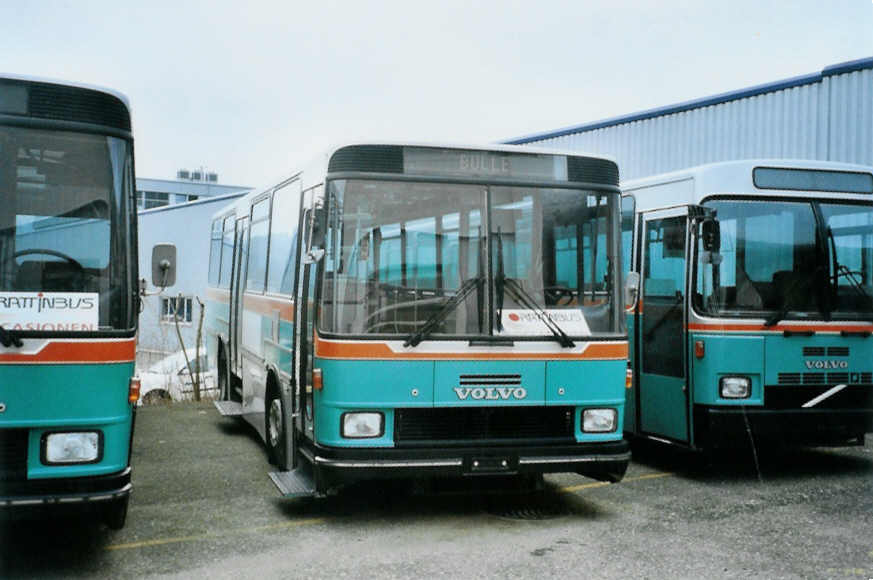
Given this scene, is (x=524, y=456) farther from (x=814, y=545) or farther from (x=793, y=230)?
(x=793, y=230)

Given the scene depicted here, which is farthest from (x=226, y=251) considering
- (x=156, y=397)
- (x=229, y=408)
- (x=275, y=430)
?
(x=156, y=397)

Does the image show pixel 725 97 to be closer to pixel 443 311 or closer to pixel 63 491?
pixel 443 311

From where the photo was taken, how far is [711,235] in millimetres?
8555

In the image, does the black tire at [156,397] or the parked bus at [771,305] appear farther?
the black tire at [156,397]

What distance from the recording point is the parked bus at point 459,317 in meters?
6.95

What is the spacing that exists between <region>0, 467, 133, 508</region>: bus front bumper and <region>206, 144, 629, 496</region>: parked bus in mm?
1636

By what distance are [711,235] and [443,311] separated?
2.82 metres

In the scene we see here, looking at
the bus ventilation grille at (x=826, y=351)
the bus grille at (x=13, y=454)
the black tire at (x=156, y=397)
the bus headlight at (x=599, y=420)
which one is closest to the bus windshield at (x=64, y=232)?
the bus grille at (x=13, y=454)

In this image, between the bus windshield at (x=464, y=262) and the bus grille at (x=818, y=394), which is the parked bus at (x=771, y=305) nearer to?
the bus grille at (x=818, y=394)

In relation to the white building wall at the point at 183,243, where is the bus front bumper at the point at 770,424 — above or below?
below

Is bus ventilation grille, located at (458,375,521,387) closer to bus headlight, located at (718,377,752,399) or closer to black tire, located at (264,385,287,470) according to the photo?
black tire, located at (264,385,287,470)

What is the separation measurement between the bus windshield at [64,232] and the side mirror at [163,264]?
1.39 meters

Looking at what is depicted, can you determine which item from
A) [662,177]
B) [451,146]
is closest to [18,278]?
[451,146]

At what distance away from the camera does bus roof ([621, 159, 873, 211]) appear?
890 cm
